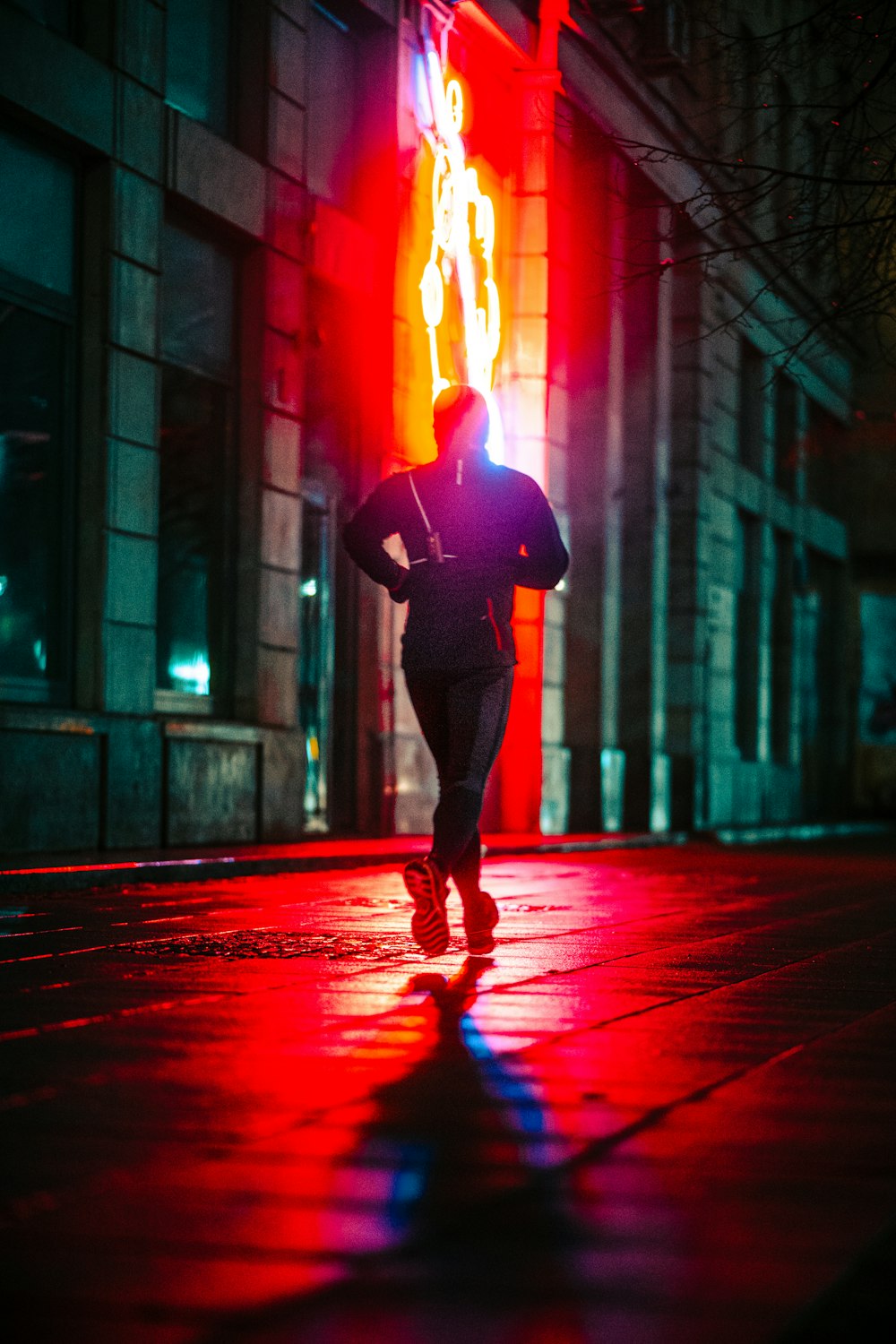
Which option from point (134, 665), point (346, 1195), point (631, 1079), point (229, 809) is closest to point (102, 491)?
point (134, 665)

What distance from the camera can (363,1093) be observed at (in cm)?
452

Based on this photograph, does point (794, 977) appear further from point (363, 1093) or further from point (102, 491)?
point (102, 491)

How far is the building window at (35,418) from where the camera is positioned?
1437 cm

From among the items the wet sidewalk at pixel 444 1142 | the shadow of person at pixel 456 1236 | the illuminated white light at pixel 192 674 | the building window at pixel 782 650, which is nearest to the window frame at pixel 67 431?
the illuminated white light at pixel 192 674

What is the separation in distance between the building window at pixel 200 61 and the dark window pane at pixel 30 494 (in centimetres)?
300

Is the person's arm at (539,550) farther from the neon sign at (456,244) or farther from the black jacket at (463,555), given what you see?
the neon sign at (456,244)

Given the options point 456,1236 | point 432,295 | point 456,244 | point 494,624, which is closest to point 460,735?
point 494,624

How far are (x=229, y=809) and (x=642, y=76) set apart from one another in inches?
572

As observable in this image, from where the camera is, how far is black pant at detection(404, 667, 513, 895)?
24.0 feet

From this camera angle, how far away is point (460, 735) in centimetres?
739

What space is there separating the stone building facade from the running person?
241 centimetres

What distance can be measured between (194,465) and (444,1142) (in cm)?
1355

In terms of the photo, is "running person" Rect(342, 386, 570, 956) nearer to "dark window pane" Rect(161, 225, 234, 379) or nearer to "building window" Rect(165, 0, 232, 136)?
"dark window pane" Rect(161, 225, 234, 379)

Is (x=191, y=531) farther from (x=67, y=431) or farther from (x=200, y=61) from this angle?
(x=200, y=61)
